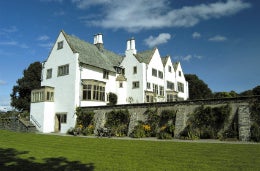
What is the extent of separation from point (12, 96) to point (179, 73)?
121 ft

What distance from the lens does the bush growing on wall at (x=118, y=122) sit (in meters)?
26.6

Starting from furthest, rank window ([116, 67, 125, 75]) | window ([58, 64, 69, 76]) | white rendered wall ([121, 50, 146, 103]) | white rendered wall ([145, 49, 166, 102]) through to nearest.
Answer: white rendered wall ([145, 49, 166, 102])
window ([116, 67, 125, 75])
white rendered wall ([121, 50, 146, 103])
window ([58, 64, 69, 76])

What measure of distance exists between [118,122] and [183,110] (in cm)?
776

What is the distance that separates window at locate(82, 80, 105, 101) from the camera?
109 feet

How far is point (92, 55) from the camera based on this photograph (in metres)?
37.6

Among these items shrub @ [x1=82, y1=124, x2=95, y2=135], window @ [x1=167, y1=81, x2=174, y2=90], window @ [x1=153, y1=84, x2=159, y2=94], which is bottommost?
shrub @ [x1=82, y1=124, x2=95, y2=135]

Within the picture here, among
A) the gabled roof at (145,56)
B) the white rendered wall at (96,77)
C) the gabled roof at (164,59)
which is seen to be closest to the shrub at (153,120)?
the white rendered wall at (96,77)

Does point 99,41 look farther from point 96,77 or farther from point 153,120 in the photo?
point 153,120

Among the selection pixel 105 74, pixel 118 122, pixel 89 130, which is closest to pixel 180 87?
pixel 105 74

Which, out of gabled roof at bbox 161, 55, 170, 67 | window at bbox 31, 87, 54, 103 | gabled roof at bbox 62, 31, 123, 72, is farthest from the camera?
gabled roof at bbox 161, 55, 170, 67

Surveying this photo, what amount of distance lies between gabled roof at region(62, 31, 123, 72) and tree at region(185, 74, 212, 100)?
32.8 meters

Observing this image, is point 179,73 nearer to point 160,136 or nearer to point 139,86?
point 139,86

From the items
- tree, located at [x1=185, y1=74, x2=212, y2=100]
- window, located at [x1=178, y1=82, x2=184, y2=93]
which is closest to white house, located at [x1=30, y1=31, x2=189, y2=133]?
window, located at [x1=178, y1=82, x2=184, y2=93]

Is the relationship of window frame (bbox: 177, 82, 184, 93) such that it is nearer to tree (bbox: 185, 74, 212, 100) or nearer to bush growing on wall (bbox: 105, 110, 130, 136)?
tree (bbox: 185, 74, 212, 100)
